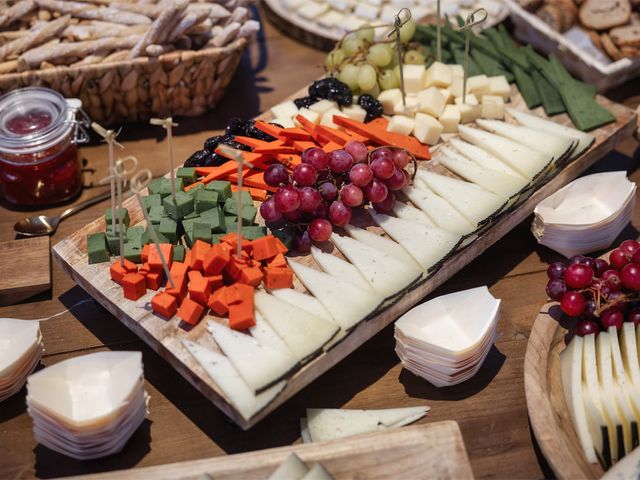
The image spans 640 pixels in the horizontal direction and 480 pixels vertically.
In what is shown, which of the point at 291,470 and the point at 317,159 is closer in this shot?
the point at 291,470

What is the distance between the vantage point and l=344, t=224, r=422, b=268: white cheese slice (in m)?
2.01

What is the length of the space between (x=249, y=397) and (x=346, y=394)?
1.21 ft

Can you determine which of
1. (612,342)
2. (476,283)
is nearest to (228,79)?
(476,283)

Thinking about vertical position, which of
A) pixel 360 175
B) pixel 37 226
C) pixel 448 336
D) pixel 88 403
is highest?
pixel 360 175

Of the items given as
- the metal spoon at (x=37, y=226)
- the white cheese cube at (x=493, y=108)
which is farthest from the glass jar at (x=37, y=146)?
the white cheese cube at (x=493, y=108)

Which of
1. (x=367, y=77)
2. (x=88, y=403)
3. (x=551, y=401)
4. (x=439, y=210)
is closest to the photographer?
(x=88, y=403)

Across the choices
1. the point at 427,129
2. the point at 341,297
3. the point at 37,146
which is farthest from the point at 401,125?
the point at 37,146

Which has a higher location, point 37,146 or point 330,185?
point 330,185

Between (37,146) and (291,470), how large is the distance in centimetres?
140

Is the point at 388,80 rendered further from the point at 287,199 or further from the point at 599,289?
the point at 599,289

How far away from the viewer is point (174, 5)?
2512 mm

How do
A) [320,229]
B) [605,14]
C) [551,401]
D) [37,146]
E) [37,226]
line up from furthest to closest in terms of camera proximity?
[605,14] < [37,226] < [37,146] < [320,229] < [551,401]

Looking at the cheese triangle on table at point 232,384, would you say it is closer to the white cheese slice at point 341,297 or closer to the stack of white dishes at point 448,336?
the white cheese slice at point 341,297

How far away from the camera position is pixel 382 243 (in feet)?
6.72
